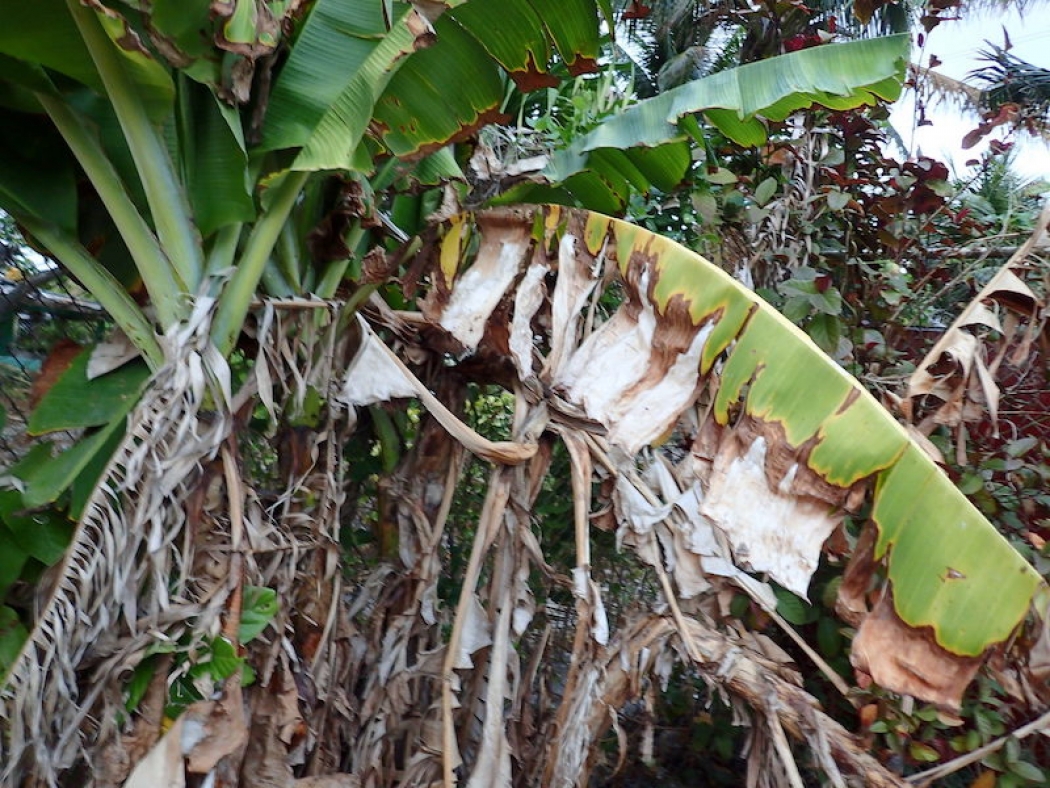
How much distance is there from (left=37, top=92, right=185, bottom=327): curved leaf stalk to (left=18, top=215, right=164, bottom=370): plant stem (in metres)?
0.07

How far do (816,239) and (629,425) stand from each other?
1.38m

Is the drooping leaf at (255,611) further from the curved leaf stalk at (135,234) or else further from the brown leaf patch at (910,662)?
the brown leaf patch at (910,662)

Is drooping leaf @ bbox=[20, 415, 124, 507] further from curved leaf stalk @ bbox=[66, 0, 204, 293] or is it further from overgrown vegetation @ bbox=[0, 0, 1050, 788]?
curved leaf stalk @ bbox=[66, 0, 204, 293]

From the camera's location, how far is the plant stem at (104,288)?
1.90 metres

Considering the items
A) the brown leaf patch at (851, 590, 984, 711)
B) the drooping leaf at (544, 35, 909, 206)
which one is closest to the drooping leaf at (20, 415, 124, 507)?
the drooping leaf at (544, 35, 909, 206)

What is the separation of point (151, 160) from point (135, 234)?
0.18m

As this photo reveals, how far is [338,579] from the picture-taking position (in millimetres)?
2252

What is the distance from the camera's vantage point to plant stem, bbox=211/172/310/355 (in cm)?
192

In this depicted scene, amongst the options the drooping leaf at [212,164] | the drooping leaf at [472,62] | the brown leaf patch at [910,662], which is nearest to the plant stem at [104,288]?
the drooping leaf at [212,164]

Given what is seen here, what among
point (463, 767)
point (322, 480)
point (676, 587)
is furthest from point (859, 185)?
point (463, 767)

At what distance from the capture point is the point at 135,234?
187cm

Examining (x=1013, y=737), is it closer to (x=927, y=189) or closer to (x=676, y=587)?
(x=676, y=587)

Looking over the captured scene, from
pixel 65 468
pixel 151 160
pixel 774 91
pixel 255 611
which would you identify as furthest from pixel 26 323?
pixel 774 91

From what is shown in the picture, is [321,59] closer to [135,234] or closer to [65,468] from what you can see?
[135,234]
